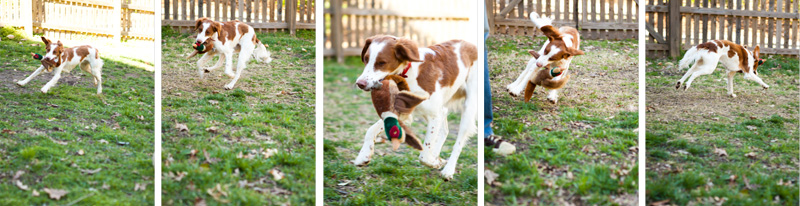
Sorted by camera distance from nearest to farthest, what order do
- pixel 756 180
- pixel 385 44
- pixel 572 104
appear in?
1. pixel 385 44
2. pixel 756 180
3. pixel 572 104

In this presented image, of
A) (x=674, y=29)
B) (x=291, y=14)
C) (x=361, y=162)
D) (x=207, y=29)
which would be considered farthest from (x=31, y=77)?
(x=674, y=29)

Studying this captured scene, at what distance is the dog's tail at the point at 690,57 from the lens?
2818mm

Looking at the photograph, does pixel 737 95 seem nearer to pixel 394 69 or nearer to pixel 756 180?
pixel 756 180

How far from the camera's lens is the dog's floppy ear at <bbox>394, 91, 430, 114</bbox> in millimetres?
2455

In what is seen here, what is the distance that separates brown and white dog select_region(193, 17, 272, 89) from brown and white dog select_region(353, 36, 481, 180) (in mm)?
630

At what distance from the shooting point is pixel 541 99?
2.83 m

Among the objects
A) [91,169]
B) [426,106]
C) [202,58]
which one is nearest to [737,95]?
[426,106]


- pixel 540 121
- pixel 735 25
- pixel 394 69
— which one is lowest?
pixel 540 121

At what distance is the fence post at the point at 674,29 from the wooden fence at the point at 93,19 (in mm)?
2420

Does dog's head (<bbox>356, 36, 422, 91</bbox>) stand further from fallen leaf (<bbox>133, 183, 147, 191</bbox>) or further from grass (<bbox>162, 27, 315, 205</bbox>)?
fallen leaf (<bbox>133, 183, 147, 191</bbox>)

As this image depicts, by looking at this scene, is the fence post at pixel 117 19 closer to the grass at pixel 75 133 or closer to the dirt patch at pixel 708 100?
the grass at pixel 75 133

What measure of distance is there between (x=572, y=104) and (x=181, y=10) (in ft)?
6.08

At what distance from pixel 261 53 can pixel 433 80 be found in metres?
0.85

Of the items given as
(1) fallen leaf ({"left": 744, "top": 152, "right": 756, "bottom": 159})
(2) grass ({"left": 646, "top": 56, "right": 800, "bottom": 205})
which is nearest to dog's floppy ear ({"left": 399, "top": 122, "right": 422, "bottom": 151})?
(2) grass ({"left": 646, "top": 56, "right": 800, "bottom": 205})
